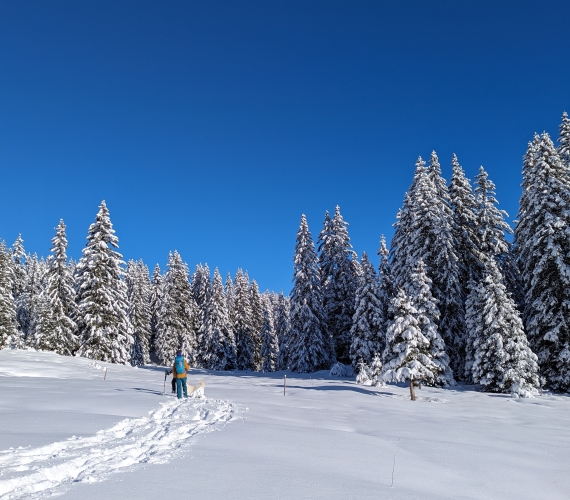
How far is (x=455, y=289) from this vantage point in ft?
95.9

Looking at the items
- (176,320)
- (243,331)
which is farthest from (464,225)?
(176,320)

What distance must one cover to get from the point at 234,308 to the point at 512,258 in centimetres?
4075

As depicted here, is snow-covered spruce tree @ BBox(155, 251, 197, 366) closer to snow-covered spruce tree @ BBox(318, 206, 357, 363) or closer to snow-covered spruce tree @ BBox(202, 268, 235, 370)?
snow-covered spruce tree @ BBox(202, 268, 235, 370)

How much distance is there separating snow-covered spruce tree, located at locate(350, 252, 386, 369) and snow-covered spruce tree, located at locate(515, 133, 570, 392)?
1038 cm

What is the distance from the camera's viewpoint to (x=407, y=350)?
882 inches

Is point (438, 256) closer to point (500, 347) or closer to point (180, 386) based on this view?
point (500, 347)

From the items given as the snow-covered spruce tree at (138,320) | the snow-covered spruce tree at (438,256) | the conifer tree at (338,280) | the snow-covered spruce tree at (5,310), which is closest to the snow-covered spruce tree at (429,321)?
the snow-covered spruce tree at (438,256)

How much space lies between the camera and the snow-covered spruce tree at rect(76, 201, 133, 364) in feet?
111

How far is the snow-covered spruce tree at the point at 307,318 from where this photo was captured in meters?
37.4

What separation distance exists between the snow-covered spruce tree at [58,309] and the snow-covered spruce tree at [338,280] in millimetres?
24025

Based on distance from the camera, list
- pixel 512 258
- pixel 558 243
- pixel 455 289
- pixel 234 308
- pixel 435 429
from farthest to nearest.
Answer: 1. pixel 234 308
2. pixel 512 258
3. pixel 455 289
4. pixel 558 243
5. pixel 435 429

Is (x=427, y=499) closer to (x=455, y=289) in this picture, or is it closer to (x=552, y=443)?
(x=552, y=443)

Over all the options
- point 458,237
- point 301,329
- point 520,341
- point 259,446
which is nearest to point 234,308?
point 301,329

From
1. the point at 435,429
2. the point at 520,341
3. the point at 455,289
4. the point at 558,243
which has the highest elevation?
the point at 558,243
